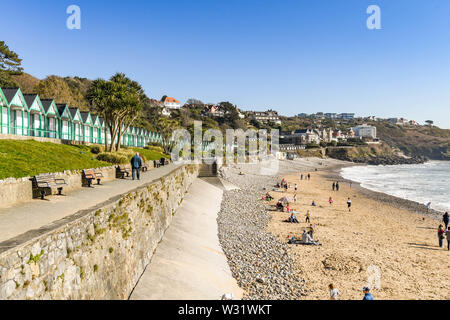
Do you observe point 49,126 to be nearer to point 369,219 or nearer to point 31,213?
point 31,213

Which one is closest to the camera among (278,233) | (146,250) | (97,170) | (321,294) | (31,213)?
(31,213)

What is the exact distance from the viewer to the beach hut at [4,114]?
23275mm

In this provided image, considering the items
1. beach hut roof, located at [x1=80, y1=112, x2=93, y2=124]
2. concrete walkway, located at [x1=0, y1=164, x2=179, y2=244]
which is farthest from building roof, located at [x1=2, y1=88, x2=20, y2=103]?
concrete walkway, located at [x1=0, y1=164, x2=179, y2=244]

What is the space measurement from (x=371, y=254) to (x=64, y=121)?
1343 inches

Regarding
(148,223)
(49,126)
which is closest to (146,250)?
(148,223)

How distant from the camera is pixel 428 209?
1168 inches

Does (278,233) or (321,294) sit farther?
(278,233)

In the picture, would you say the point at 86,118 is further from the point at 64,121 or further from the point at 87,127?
the point at 64,121

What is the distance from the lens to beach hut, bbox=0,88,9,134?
23.3 m

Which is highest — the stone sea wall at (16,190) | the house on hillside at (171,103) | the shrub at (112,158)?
the house on hillside at (171,103)

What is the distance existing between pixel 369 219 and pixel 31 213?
85.4 ft

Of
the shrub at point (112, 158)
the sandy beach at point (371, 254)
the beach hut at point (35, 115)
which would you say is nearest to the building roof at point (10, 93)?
the beach hut at point (35, 115)

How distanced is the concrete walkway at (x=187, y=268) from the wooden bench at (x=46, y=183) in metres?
4.81

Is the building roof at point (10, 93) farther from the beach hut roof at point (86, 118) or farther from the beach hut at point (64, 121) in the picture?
the beach hut roof at point (86, 118)
